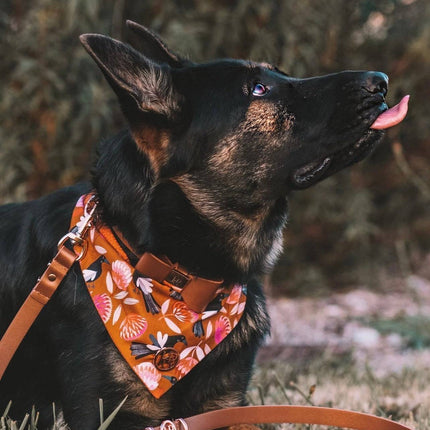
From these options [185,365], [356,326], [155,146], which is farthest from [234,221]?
[356,326]

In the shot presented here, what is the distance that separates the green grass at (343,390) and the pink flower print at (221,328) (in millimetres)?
507

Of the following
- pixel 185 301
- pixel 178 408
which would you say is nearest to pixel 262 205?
pixel 185 301

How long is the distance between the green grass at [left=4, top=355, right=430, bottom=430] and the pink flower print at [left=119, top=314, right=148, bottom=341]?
0.30 m

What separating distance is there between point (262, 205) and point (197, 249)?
0.34 metres

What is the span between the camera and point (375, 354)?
4.68 metres

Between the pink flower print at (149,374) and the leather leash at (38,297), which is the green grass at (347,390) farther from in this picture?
the leather leash at (38,297)

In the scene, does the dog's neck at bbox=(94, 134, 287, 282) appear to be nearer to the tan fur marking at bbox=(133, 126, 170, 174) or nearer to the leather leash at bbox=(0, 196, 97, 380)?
the tan fur marking at bbox=(133, 126, 170, 174)

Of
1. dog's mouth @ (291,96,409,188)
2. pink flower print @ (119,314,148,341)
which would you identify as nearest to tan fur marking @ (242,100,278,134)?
dog's mouth @ (291,96,409,188)

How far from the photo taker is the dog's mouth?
7.53ft

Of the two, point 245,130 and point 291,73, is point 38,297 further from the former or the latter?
point 291,73

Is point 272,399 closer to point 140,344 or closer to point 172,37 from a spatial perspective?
point 140,344

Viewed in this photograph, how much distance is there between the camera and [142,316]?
2.29 meters

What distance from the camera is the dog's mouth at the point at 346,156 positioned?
2.29 meters

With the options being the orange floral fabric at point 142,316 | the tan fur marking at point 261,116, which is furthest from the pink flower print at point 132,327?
the tan fur marking at point 261,116
